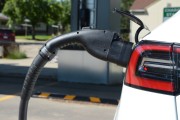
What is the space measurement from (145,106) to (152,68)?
0.15 meters

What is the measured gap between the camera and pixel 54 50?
2227mm

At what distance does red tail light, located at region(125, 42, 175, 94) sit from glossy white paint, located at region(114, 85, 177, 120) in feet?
0.08

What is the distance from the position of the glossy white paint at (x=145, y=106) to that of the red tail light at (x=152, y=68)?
0.02 m

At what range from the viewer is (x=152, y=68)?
1.54 m

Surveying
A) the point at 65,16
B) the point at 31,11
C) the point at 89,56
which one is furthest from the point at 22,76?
the point at 65,16

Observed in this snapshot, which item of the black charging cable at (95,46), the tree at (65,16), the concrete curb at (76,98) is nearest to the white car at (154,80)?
the black charging cable at (95,46)

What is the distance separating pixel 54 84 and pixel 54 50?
9.59m

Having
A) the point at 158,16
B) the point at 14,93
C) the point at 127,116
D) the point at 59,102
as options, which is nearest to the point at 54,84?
the point at 14,93

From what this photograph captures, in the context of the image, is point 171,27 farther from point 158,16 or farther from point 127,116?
point 158,16

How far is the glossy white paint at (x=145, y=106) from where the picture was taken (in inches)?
58.3

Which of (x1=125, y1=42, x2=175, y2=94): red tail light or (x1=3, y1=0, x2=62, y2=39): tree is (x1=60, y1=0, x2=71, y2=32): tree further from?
(x1=125, y1=42, x2=175, y2=94): red tail light

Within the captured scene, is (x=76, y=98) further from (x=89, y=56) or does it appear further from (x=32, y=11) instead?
(x=32, y=11)

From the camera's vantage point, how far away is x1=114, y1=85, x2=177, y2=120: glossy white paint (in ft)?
4.86

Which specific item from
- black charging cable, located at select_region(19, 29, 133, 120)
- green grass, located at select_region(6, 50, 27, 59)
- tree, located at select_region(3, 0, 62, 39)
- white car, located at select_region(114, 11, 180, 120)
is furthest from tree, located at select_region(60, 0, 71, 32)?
white car, located at select_region(114, 11, 180, 120)
